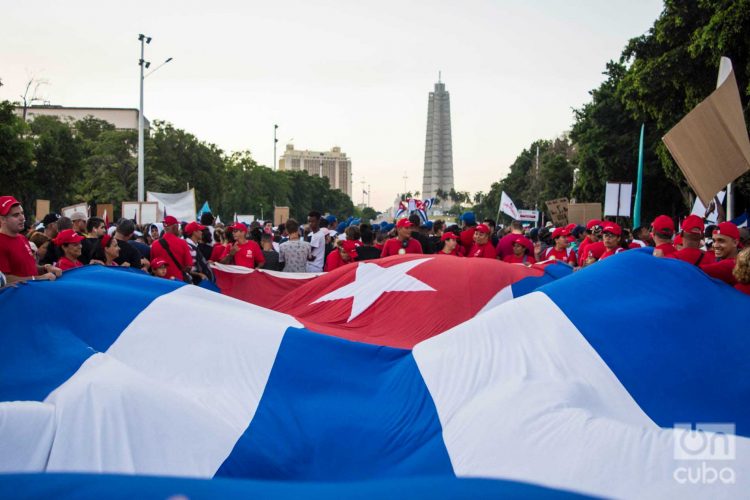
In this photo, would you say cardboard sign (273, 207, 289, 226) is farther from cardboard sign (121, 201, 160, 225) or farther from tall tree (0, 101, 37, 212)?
cardboard sign (121, 201, 160, 225)

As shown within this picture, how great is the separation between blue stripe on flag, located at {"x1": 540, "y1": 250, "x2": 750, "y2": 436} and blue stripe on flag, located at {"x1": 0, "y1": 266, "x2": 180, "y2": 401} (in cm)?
313

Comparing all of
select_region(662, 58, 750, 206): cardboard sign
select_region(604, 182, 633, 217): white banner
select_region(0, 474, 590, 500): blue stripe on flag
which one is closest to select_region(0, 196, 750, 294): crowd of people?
select_region(662, 58, 750, 206): cardboard sign

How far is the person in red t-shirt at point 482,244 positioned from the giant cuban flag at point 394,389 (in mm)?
4113

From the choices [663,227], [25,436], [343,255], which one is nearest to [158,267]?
[343,255]

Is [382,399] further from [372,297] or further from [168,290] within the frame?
[372,297]

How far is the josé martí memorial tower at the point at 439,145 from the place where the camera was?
183 meters

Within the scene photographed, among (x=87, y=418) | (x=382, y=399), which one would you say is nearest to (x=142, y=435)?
(x=87, y=418)

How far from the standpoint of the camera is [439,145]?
183625 millimetres

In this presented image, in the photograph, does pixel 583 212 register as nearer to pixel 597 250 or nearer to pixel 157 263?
pixel 597 250

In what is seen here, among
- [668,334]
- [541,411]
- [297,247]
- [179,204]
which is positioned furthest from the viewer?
[179,204]

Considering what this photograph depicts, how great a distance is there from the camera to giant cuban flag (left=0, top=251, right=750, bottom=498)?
3588 millimetres

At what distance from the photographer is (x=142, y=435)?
3787mm

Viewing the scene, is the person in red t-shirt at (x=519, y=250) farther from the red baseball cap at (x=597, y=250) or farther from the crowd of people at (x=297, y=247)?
the red baseball cap at (x=597, y=250)

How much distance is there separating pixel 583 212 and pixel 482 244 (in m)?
11.5
